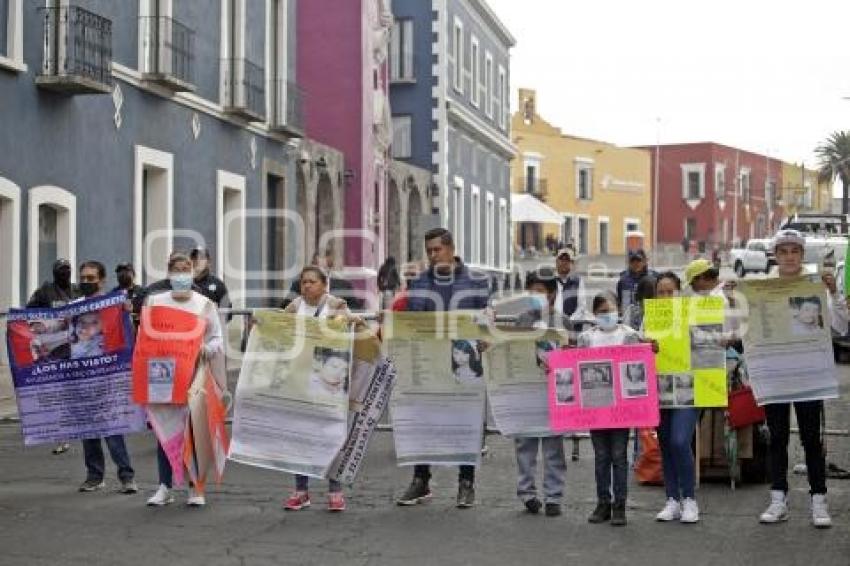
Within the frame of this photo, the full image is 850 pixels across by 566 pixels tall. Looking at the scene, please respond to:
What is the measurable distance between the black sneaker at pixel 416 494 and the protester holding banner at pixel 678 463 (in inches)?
65.6

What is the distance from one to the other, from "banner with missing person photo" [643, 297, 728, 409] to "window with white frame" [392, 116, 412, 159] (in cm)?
3898

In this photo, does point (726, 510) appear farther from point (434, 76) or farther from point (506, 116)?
point (506, 116)

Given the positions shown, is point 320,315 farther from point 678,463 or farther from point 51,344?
point 678,463

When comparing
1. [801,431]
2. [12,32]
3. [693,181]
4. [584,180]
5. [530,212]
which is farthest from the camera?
[693,181]

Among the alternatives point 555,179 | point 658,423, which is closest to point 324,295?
point 658,423

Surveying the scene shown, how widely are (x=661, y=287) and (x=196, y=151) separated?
1596 centimetres

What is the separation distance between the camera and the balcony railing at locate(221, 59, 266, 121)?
25797 mm

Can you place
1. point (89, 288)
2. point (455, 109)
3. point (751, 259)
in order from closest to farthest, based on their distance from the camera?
point (89, 288), point (455, 109), point (751, 259)

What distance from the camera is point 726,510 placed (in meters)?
9.73

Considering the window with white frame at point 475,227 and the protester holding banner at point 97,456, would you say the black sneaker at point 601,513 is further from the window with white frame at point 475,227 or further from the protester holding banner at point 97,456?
the window with white frame at point 475,227

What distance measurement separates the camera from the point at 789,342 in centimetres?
947

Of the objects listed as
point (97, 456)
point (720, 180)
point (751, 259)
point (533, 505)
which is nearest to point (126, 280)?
point (97, 456)

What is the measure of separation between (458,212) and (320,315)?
134ft

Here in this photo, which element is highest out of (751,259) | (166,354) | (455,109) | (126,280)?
(455,109)
